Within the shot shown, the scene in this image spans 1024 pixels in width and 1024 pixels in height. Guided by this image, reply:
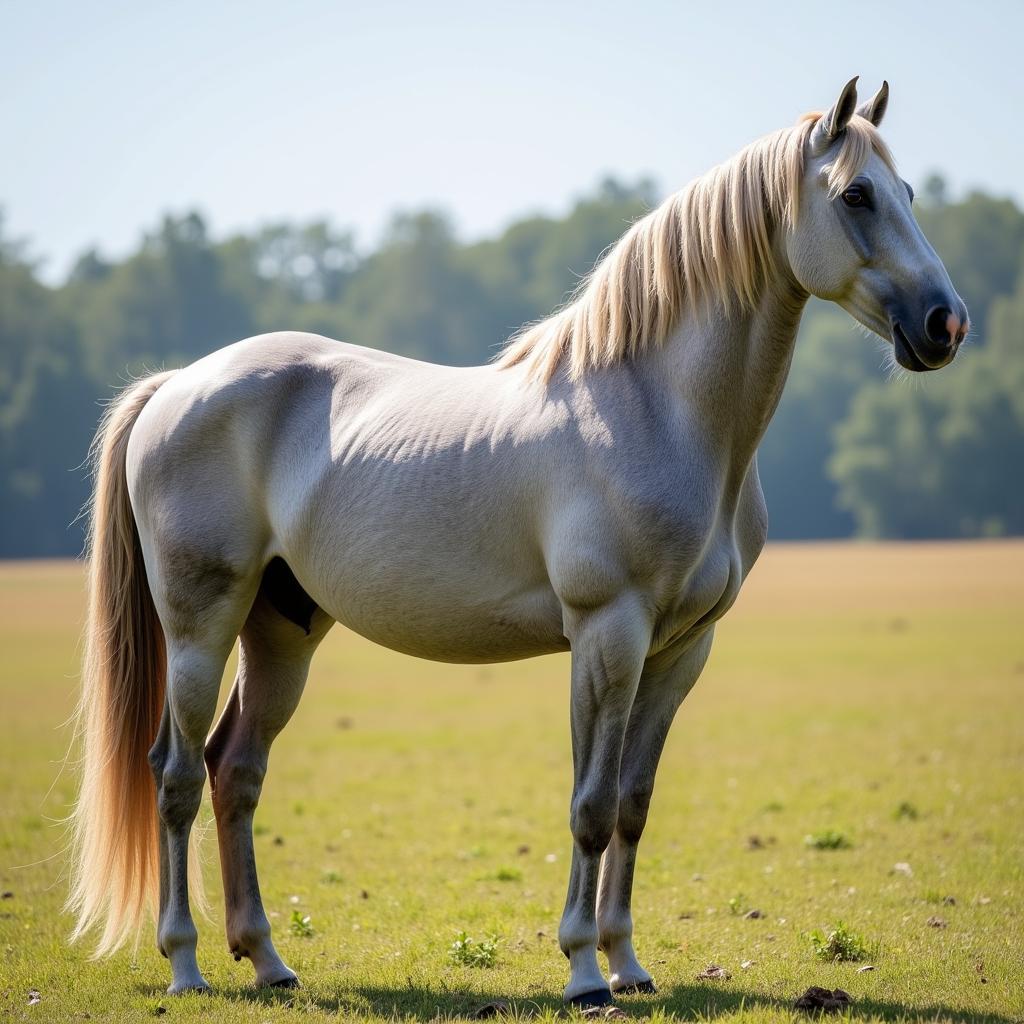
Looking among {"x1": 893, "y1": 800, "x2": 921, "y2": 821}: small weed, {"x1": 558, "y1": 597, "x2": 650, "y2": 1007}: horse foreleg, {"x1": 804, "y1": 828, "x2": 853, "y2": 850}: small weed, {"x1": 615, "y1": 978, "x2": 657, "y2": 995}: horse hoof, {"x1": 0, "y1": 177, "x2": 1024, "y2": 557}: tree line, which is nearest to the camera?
{"x1": 558, "y1": 597, "x2": 650, "y2": 1007}: horse foreleg

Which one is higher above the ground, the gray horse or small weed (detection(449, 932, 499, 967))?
the gray horse

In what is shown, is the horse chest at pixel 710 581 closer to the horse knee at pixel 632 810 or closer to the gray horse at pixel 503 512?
the gray horse at pixel 503 512

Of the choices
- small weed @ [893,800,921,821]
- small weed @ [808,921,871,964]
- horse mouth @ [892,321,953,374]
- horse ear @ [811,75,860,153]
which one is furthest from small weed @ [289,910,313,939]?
small weed @ [893,800,921,821]

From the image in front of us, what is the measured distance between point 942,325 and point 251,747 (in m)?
3.34

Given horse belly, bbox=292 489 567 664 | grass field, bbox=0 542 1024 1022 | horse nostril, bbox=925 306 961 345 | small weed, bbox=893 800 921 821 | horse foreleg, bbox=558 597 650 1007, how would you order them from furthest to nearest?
1. small weed, bbox=893 800 921 821
2. grass field, bbox=0 542 1024 1022
3. horse belly, bbox=292 489 567 664
4. horse foreleg, bbox=558 597 650 1007
5. horse nostril, bbox=925 306 961 345

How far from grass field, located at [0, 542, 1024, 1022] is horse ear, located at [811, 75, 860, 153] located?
304 cm

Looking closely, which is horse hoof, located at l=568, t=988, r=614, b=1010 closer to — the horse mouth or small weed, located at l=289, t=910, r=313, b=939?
small weed, located at l=289, t=910, r=313, b=939

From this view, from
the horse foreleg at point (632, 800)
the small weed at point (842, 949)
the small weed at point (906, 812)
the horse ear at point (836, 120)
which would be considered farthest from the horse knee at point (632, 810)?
the small weed at point (906, 812)

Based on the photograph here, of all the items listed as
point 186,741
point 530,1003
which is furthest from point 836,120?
point 186,741

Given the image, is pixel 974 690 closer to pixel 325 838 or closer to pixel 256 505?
pixel 325 838

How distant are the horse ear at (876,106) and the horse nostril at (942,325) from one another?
891 mm

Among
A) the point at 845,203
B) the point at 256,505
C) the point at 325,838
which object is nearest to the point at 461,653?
the point at 256,505

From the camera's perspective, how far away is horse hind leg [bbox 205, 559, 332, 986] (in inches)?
205

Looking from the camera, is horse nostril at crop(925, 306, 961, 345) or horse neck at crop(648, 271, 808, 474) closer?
horse nostril at crop(925, 306, 961, 345)
